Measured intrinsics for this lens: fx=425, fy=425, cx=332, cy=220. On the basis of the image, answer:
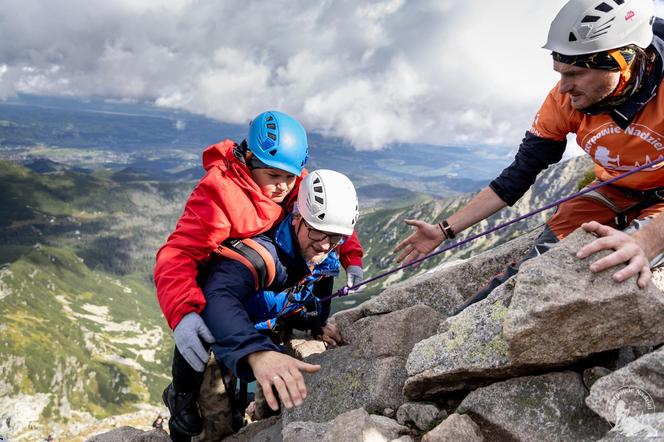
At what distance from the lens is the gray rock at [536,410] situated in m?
5.74

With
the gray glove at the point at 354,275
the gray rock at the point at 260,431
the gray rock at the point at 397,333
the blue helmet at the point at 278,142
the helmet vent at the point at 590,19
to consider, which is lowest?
the gray rock at the point at 260,431

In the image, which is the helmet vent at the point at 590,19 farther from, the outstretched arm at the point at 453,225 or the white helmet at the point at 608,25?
the outstretched arm at the point at 453,225

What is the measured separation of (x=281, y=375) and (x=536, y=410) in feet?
12.0

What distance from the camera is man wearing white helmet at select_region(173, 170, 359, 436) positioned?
6277 millimetres

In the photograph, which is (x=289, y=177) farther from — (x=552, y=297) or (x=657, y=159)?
(x=657, y=159)

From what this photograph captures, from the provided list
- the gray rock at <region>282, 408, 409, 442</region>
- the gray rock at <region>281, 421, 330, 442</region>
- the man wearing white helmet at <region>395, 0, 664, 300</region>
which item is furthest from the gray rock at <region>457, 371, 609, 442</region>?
the gray rock at <region>281, 421, 330, 442</region>

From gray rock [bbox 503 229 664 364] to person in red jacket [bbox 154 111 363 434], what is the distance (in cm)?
490

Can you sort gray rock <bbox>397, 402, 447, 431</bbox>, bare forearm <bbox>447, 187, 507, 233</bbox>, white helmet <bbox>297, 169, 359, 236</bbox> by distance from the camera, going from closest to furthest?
1. gray rock <bbox>397, 402, 447, 431</bbox>
2. white helmet <bbox>297, 169, 359, 236</bbox>
3. bare forearm <bbox>447, 187, 507, 233</bbox>

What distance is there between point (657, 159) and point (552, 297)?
3776 millimetres

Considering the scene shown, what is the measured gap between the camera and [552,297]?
5695 mm

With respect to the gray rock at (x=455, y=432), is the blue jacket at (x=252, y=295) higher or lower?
higher

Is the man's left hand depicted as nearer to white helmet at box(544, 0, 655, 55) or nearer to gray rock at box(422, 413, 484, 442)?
gray rock at box(422, 413, 484, 442)

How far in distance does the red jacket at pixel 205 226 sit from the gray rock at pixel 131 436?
467 cm

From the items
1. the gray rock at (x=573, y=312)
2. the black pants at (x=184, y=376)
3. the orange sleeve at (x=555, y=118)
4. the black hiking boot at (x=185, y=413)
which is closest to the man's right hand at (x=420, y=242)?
the orange sleeve at (x=555, y=118)
